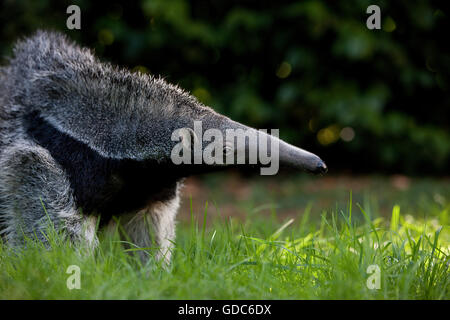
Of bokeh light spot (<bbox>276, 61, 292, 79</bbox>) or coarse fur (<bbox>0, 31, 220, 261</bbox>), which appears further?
bokeh light spot (<bbox>276, 61, 292, 79</bbox>)

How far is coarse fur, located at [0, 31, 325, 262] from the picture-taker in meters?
3.74

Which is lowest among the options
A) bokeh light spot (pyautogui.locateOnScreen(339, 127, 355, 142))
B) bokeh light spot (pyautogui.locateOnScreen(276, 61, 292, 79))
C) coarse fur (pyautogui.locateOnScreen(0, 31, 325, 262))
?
coarse fur (pyautogui.locateOnScreen(0, 31, 325, 262))

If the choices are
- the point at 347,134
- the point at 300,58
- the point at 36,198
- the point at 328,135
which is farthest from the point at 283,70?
the point at 36,198

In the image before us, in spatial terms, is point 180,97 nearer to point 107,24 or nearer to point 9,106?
point 9,106

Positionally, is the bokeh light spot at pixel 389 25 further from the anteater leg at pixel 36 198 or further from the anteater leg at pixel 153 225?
the anteater leg at pixel 36 198

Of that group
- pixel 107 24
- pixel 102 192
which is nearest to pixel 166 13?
pixel 107 24

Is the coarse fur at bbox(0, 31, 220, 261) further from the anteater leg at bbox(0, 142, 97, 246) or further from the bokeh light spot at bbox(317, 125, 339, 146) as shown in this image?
the bokeh light spot at bbox(317, 125, 339, 146)

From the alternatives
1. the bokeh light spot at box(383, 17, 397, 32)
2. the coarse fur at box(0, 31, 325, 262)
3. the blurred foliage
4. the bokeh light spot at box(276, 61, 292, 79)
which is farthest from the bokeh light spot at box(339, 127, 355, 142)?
the coarse fur at box(0, 31, 325, 262)

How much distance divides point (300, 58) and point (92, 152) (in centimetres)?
551

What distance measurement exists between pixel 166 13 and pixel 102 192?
4936 millimetres

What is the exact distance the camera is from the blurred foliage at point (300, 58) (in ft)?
27.4

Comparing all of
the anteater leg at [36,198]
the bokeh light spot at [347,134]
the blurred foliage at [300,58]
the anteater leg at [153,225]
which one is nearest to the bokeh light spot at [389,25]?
the blurred foliage at [300,58]

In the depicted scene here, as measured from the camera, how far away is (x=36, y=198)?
3838mm

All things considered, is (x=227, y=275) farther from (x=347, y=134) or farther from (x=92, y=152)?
(x=347, y=134)
